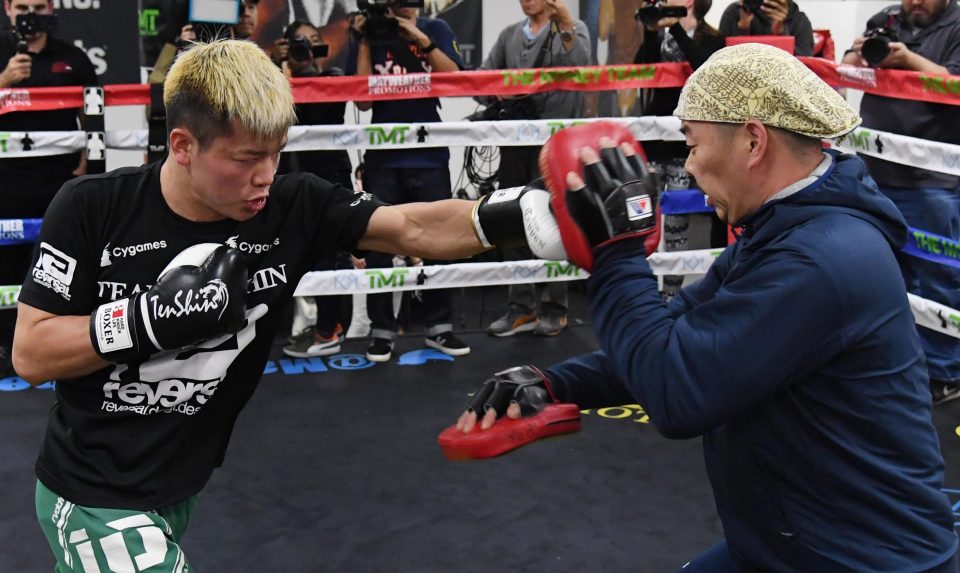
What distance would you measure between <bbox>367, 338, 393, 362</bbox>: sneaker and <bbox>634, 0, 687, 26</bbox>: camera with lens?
6.43ft

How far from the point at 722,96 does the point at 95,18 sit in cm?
568

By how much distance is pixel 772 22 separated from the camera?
5.05 metres

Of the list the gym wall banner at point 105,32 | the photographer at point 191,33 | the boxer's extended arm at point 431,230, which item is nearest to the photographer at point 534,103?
the photographer at point 191,33

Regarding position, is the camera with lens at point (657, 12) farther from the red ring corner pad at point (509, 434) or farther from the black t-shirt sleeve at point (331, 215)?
the red ring corner pad at point (509, 434)

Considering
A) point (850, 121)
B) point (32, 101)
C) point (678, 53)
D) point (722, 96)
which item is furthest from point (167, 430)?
point (678, 53)

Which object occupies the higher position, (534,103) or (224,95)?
(224,95)

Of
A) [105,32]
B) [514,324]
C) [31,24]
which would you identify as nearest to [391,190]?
[514,324]

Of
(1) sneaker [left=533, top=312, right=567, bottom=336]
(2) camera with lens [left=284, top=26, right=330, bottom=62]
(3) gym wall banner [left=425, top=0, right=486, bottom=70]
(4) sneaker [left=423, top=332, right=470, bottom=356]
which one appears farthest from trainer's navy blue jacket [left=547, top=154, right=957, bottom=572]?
(3) gym wall banner [left=425, top=0, right=486, bottom=70]

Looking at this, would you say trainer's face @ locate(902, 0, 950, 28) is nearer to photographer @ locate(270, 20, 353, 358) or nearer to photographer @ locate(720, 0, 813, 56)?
photographer @ locate(720, 0, 813, 56)

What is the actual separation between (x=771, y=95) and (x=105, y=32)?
5705mm

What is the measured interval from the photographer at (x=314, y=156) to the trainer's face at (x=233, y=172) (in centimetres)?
288

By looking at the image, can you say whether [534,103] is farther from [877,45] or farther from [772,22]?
[877,45]

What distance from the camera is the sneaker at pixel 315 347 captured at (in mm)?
4938

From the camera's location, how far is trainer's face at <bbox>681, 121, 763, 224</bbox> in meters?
1.58
